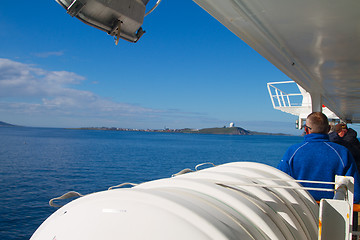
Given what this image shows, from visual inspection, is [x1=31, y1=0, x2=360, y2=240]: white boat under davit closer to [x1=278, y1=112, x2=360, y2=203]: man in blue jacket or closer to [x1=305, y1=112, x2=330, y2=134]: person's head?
[x1=278, y1=112, x2=360, y2=203]: man in blue jacket

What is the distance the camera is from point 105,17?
6.17 ft

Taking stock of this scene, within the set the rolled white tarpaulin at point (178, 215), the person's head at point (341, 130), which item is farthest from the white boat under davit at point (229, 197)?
the person's head at point (341, 130)

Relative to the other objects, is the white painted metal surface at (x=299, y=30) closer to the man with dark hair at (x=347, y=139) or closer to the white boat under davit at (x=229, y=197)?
the white boat under davit at (x=229, y=197)

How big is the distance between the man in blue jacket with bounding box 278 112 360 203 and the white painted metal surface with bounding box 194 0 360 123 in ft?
2.76

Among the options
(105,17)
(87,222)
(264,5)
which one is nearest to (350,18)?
(264,5)

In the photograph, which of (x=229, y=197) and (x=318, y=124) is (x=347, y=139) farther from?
(x=229, y=197)

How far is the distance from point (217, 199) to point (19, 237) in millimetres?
12907

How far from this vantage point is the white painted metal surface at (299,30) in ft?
7.71

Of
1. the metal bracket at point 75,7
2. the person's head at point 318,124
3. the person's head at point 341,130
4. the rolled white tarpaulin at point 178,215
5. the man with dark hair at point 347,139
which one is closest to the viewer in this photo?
the rolled white tarpaulin at point 178,215

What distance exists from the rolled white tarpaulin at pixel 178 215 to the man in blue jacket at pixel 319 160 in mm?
1237

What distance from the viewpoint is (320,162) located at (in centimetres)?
282

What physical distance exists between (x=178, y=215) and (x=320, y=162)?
200 cm

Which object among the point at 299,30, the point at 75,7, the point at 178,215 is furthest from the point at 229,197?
the point at 299,30

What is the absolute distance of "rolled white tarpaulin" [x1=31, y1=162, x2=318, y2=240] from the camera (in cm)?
123
